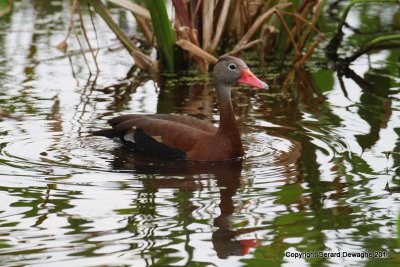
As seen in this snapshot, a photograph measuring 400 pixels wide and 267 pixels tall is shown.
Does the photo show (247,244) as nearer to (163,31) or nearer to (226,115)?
(226,115)

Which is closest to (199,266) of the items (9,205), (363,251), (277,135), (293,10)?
(363,251)

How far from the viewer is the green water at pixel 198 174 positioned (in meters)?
5.48

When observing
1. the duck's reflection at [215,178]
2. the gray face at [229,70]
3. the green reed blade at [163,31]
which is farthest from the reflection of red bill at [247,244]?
the green reed blade at [163,31]

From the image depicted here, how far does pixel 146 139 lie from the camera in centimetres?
783

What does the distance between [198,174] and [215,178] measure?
5.9 inches

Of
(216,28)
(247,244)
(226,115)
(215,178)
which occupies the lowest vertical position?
(215,178)

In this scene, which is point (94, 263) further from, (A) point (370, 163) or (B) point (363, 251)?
(A) point (370, 163)

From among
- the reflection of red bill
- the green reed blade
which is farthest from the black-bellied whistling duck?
the reflection of red bill

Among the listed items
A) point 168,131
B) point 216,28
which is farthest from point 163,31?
point 168,131

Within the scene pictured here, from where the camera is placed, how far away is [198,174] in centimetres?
721

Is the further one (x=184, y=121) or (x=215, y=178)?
(x=184, y=121)

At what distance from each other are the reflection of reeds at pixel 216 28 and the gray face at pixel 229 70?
1.62 meters

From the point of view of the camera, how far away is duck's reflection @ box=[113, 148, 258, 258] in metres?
5.52

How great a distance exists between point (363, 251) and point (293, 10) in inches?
213
